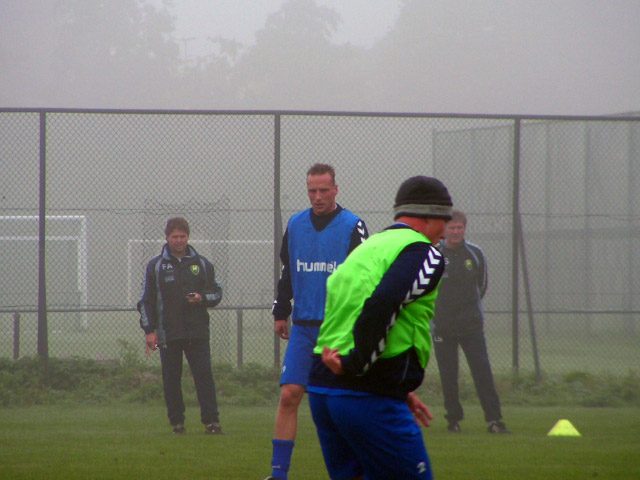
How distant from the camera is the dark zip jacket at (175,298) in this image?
8445mm

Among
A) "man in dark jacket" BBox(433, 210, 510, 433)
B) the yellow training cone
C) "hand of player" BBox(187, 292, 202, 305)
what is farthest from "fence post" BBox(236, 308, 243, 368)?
the yellow training cone

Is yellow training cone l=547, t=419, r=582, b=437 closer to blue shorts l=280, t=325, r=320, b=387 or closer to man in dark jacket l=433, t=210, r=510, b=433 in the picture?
man in dark jacket l=433, t=210, r=510, b=433

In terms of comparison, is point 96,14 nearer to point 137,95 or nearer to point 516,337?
point 137,95

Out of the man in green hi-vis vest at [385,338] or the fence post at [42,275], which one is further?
the fence post at [42,275]

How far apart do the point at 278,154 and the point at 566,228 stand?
28.6 feet

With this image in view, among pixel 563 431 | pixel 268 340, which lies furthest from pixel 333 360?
pixel 268 340

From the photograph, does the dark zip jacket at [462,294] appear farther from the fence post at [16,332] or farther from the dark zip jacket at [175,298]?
the fence post at [16,332]

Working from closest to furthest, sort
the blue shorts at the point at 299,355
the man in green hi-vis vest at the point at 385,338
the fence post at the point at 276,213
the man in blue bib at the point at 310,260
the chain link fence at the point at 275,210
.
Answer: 1. the man in green hi-vis vest at the point at 385,338
2. the blue shorts at the point at 299,355
3. the man in blue bib at the point at 310,260
4. the fence post at the point at 276,213
5. the chain link fence at the point at 275,210

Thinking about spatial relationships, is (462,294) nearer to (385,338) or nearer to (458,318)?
(458,318)

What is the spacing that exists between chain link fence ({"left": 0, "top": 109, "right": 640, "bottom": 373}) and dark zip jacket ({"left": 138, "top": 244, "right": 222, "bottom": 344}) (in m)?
2.16

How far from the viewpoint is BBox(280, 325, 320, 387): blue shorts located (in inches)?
229

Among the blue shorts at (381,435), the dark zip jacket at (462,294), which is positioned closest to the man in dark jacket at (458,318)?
the dark zip jacket at (462,294)

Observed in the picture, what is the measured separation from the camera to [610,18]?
2377 inches

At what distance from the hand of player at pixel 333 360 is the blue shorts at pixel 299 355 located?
223cm
